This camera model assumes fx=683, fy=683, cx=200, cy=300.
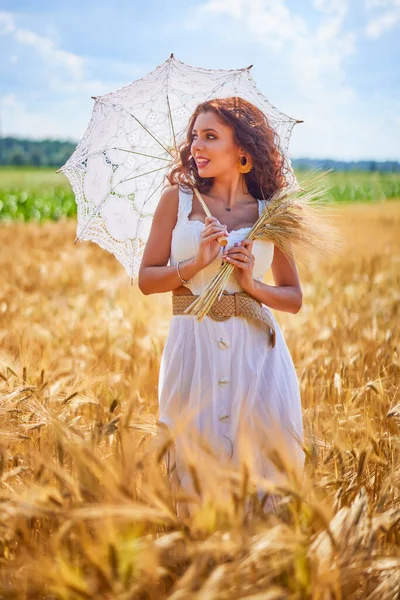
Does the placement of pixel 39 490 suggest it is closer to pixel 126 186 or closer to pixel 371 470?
pixel 371 470

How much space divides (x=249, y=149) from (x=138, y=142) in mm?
616

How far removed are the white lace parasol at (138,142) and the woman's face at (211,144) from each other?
36 cm

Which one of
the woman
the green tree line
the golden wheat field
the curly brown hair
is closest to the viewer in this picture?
the golden wheat field

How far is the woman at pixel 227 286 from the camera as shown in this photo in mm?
2359

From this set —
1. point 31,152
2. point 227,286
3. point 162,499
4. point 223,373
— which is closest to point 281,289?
point 227,286

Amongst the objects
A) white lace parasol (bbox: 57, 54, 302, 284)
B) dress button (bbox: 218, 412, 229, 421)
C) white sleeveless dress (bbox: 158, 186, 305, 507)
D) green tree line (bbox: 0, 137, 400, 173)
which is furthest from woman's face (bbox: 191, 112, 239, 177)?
green tree line (bbox: 0, 137, 400, 173)

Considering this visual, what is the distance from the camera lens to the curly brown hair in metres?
2.49

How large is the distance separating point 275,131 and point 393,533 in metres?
1.56

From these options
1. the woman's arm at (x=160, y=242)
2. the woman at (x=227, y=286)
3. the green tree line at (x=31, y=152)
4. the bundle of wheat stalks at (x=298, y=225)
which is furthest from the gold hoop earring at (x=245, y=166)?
the green tree line at (x=31, y=152)

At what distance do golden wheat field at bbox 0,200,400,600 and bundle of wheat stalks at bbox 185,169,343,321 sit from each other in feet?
0.57

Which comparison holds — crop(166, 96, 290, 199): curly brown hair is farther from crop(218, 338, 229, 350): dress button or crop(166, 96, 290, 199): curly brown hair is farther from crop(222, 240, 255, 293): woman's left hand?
crop(218, 338, 229, 350): dress button

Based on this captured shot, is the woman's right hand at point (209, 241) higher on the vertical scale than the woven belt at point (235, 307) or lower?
higher

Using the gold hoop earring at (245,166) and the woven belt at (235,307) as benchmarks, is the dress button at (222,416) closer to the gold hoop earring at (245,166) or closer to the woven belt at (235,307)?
the woven belt at (235,307)

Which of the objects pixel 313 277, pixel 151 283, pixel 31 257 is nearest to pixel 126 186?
pixel 151 283
